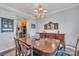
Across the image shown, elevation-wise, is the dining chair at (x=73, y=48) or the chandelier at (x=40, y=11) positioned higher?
the chandelier at (x=40, y=11)

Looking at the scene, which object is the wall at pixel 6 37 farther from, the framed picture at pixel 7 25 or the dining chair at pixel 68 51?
the dining chair at pixel 68 51

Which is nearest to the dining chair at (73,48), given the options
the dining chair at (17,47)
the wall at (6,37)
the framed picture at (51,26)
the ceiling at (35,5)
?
the framed picture at (51,26)

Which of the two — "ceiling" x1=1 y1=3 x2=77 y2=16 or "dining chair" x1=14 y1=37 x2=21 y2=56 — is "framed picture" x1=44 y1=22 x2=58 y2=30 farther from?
"dining chair" x1=14 y1=37 x2=21 y2=56

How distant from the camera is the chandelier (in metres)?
2.01

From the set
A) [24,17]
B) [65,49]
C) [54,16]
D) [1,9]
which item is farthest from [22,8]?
[65,49]

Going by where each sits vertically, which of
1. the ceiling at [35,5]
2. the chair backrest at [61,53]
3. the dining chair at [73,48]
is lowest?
the chair backrest at [61,53]

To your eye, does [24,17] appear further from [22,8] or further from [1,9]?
[1,9]

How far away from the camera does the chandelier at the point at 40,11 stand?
6.60 ft

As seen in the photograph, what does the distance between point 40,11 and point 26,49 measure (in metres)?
0.74

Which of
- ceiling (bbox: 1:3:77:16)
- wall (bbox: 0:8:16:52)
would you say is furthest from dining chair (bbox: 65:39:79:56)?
wall (bbox: 0:8:16:52)

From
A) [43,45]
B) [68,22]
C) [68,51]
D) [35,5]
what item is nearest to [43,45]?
[43,45]

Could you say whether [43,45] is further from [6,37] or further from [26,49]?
[6,37]

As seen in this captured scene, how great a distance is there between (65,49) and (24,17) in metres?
0.94

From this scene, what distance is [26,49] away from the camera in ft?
6.87
